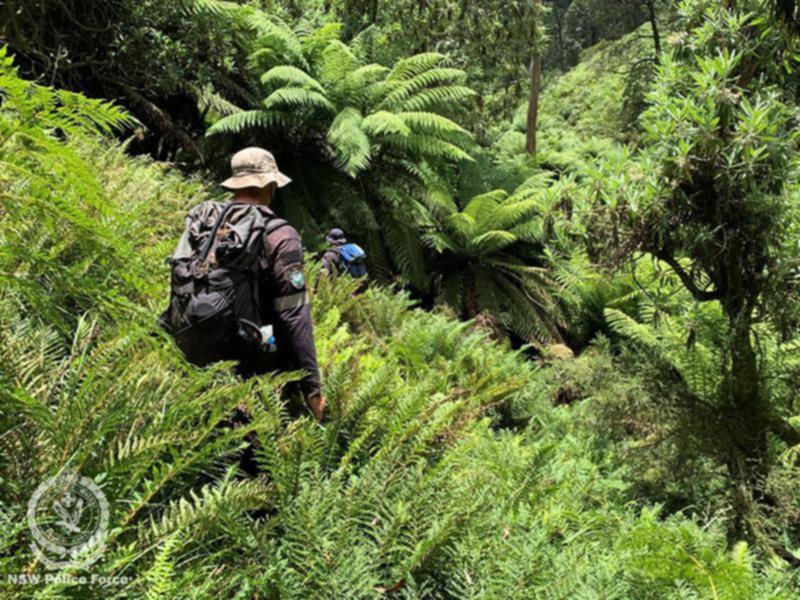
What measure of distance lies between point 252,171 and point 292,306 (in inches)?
21.5

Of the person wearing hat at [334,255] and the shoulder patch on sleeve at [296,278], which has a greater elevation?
the shoulder patch on sleeve at [296,278]

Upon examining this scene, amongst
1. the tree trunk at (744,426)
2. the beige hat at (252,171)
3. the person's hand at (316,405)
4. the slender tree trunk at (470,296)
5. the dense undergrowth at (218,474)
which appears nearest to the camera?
the dense undergrowth at (218,474)

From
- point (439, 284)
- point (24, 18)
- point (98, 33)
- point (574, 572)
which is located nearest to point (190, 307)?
point (574, 572)

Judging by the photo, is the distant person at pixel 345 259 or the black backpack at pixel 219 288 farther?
the distant person at pixel 345 259

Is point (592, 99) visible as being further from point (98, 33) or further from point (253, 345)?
point (253, 345)

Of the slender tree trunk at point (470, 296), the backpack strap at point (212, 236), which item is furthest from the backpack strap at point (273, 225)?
the slender tree trunk at point (470, 296)

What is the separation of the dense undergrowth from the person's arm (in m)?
0.11

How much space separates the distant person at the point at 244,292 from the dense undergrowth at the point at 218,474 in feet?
0.44

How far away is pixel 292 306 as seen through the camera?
187 centimetres

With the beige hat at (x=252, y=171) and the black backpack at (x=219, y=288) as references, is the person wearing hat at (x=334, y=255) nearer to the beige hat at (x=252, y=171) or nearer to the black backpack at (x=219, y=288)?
the beige hat at (x=252, y=171)

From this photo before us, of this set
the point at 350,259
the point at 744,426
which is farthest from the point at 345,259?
the point at 744,426

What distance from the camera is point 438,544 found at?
1313 millimetres

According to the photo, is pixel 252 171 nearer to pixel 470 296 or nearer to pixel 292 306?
pixel 292 306

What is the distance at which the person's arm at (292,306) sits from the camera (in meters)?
1.86
